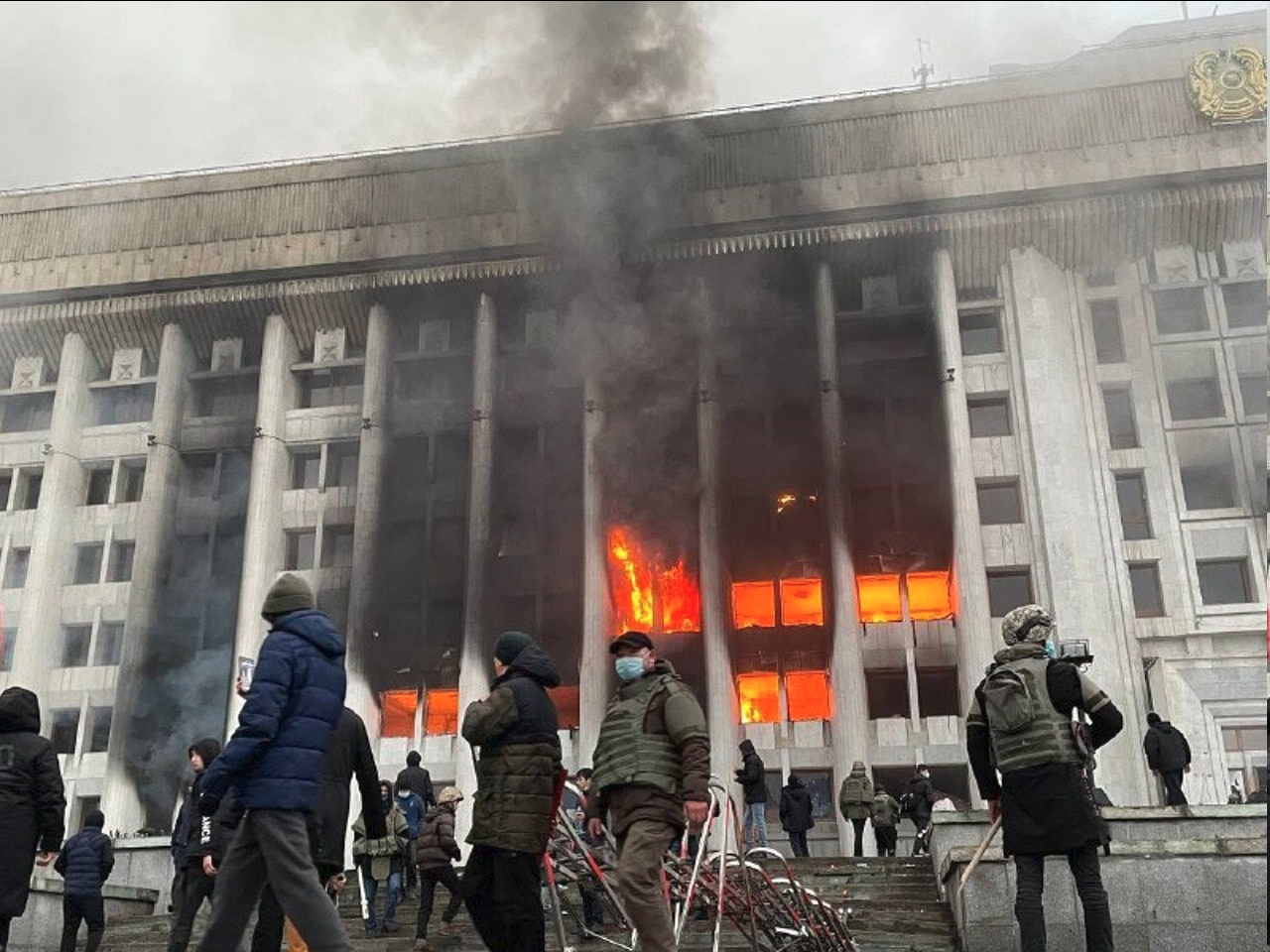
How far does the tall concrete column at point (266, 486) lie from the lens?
3016 centimetres

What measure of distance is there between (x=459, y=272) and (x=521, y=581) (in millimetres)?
8549

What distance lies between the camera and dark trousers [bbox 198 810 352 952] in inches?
188

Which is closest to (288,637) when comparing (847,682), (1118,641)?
(847,682)

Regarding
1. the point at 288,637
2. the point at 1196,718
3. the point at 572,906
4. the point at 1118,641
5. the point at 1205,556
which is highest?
the point at 1205,556

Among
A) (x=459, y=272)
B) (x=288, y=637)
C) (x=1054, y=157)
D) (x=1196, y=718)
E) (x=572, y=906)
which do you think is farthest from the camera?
(x=459, y=272)

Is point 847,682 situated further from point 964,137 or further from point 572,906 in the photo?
point 572,906

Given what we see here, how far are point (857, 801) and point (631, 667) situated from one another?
46.7 ft

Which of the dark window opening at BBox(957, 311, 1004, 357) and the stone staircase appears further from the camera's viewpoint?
the dark window opening at BBox(957, 311, 1004, 357)

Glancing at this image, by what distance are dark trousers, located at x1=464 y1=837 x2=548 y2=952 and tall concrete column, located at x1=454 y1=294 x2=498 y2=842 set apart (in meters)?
21.7

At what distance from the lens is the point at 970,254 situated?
3083 centimetres

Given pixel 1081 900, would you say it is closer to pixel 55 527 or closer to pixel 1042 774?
pixel 1042 774

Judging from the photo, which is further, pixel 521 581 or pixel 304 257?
pixel 304 257

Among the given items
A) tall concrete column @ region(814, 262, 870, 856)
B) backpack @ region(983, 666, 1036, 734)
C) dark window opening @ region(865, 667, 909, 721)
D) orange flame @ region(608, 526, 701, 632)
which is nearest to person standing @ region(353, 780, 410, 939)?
backpack @ region(983, 666, 1036, 734)

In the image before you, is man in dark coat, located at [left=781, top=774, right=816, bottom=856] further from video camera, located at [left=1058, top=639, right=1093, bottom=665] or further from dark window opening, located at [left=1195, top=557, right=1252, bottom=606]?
dark window opening, located at [left=1195, top=557, right=1252, bottom=606]
